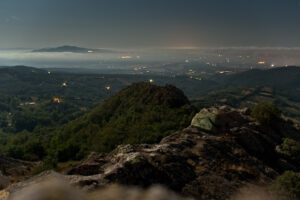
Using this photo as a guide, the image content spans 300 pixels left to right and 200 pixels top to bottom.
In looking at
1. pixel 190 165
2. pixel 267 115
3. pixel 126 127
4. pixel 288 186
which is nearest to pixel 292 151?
pixel 267 115

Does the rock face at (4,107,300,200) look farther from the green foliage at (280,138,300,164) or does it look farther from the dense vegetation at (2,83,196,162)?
the dense vegetation at (2,83,196,162)

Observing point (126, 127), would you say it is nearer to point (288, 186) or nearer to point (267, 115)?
point (267, 115)

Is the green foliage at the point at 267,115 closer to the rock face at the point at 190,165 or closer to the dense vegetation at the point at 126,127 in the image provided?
the rock face at the point at 190,165

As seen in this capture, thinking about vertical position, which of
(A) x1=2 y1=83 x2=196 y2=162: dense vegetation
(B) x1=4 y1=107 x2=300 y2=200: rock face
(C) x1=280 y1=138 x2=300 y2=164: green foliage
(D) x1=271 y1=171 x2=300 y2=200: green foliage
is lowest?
(A) x1=2 y1=83 x2=196 y2=162: dense vegetation

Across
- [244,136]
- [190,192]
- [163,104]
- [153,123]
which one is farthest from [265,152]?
[163,104]

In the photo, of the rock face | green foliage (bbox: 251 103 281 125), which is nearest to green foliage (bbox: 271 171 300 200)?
the rock face

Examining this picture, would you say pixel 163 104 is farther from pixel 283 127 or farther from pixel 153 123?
pixel 283 127

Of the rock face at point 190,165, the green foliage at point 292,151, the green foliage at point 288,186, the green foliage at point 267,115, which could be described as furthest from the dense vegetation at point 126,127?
the green foliage at point 288,186
